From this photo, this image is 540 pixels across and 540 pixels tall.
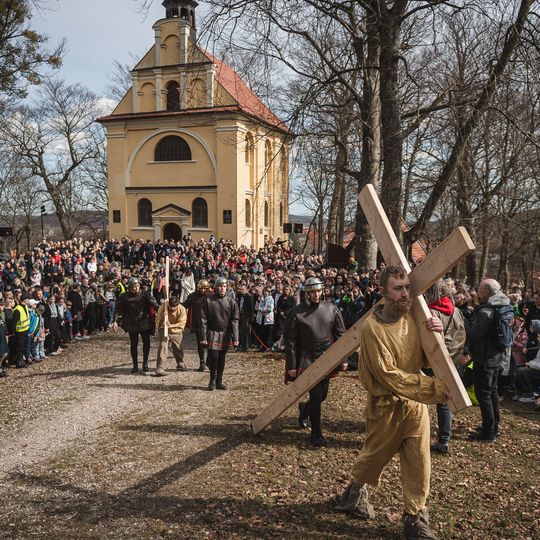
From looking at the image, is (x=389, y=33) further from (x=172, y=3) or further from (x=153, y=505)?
(x=172, y=3)

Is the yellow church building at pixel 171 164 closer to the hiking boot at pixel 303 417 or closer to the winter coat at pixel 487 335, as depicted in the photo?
the hiking boot at pixel 303 417

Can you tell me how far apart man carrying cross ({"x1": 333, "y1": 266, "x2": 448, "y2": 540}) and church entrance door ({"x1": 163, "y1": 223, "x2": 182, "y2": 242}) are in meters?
32.0

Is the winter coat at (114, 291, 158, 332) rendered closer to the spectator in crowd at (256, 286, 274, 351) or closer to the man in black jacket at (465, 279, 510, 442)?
the spectator in crowd at (256, 286, 274, 351)

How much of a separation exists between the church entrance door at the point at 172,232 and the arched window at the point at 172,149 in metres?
4.53

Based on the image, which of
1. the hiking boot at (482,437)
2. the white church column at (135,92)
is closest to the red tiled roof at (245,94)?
the white church column at (135,92)

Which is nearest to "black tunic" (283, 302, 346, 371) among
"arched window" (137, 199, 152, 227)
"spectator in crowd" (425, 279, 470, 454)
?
"spectator in crowd" (425, 279, 470, 454)

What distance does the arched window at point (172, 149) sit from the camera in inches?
1359

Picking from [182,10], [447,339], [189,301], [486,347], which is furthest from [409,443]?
[182,10]

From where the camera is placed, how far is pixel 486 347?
6055 mm

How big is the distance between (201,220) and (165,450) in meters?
29.6

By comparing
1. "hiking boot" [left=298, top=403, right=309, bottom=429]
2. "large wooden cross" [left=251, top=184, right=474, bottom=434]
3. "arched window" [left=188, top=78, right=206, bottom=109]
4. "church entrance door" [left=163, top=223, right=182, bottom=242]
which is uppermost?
"arched window" [left=188, top=78, right=206, bottom=109]

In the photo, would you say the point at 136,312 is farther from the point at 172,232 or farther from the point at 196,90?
the point at 172,232

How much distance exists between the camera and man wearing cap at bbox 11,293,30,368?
10.7m

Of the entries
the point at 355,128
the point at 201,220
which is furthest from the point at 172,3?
the point at 355,128
